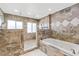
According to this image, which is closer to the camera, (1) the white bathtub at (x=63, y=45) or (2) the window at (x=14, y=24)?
(1) the white bathtub at (x=63, y=45)

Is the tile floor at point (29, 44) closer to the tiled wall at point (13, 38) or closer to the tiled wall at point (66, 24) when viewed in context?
the tiled wall at point (13, 38)

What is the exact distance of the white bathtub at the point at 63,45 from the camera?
174 centimetres

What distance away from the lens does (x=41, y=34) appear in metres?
1.99

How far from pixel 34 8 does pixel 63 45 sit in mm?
933

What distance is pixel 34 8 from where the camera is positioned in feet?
6.31

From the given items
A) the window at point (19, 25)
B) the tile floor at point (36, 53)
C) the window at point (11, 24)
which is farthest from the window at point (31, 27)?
the tile floor at point (36, 53)

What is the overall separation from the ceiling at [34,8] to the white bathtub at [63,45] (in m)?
0.53

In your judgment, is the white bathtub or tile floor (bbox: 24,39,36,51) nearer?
the white bathtub

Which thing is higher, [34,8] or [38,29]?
[34,8]

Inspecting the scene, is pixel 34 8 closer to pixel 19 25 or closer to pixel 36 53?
pixel 19 25

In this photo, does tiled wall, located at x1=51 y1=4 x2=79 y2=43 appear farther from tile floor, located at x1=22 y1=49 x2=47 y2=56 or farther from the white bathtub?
tile floor, located at x1=22 y1=49 x2=47 y2=56

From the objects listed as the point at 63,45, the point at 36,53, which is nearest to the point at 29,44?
the point at 36,53

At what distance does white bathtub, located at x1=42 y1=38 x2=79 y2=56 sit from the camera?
174 cm

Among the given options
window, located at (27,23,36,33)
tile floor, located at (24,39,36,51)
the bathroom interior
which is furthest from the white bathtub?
window, located at (27,23,36,33)
